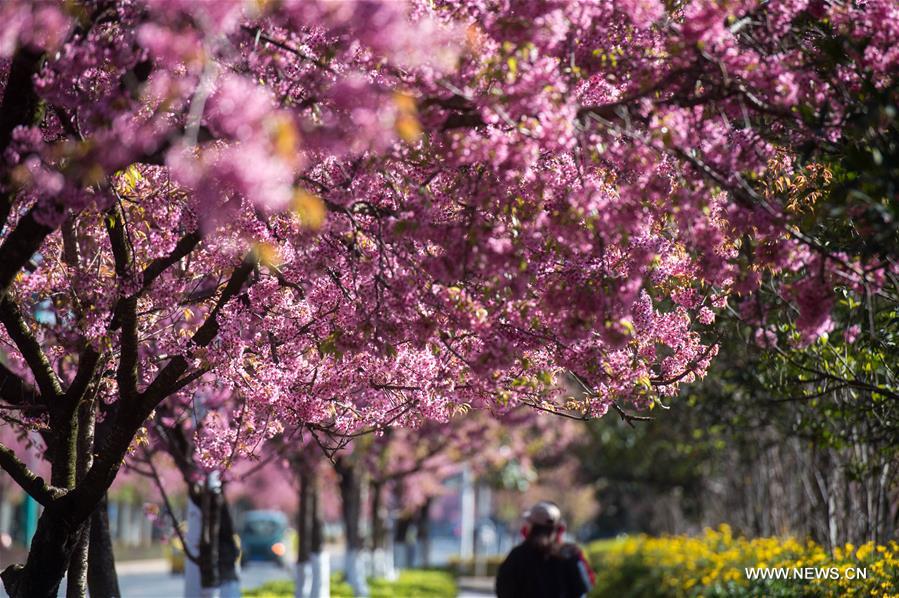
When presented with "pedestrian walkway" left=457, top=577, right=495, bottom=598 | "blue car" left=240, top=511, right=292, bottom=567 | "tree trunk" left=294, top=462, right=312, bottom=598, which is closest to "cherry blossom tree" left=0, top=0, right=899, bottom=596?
"tree trunk" left=294, top=462, right=312, bottom=598

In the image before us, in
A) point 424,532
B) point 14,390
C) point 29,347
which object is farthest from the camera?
point 424,532

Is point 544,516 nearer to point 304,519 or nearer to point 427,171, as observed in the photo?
point 427,171

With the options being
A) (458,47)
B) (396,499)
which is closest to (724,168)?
(458,47)

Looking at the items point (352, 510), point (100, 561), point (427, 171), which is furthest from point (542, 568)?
point (352, 510)

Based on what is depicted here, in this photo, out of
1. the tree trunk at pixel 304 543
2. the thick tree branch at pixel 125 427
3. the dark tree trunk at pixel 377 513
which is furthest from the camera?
the dark tree trunk at pixel 377 513

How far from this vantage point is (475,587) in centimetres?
3472

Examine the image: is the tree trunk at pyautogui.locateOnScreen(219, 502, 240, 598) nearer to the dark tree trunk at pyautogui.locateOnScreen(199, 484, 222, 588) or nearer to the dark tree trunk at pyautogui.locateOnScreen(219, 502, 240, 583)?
the dark tree trunk at pyautogui.locateOnScreen(219, 502, 240, 583)

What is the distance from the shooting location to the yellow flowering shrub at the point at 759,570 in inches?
426

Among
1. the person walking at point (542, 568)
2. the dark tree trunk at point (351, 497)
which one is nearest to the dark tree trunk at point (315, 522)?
the dark tree trunk at point (351, 497)

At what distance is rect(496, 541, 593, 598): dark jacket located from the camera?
9.98 m

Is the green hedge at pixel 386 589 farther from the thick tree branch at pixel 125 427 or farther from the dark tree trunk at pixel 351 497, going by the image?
the thick tree branch at pixel 125 427

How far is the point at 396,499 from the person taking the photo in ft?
116

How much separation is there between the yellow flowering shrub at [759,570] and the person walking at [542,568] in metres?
2.56

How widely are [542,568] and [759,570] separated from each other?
427cm
